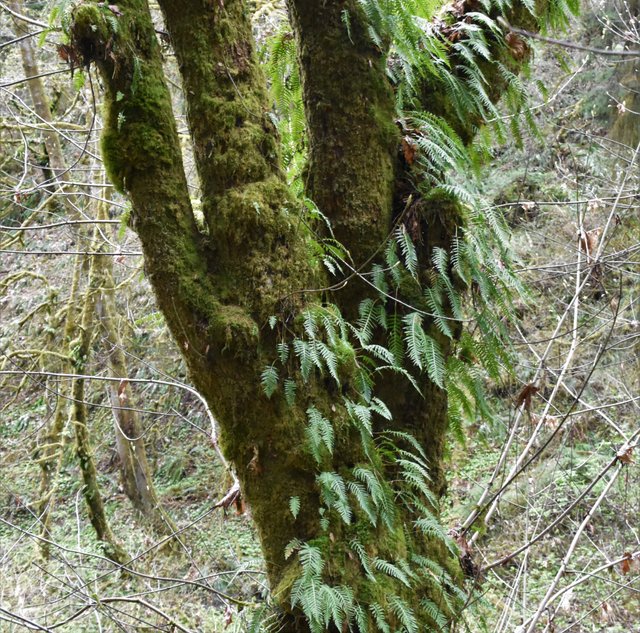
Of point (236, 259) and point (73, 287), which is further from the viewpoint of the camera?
point (73, 287)

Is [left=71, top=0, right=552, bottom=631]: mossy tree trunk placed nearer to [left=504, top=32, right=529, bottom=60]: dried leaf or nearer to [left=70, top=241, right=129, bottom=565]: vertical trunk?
[left=504, top=32, right=529, bottom=60]: dried leaf

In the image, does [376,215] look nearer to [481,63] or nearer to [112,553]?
[481,63]

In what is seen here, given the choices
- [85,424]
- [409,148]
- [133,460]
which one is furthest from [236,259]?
[133,460]

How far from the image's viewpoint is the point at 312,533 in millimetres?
2357

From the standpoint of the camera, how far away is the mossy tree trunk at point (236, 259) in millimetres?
2352

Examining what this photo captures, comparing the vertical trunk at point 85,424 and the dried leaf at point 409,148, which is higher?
the dried leaf at point 409,148

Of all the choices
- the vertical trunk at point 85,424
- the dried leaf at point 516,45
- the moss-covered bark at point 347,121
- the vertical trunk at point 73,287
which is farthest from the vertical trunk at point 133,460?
the dried leaf at point 516,45

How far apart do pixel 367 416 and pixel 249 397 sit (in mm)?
443

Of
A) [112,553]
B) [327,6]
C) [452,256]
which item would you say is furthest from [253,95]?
[112,553]

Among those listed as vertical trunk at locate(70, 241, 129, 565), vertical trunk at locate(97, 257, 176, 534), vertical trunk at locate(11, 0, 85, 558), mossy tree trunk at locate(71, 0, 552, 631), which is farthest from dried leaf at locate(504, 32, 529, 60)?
vertical trunk at locate(97, 257, 176, 534)

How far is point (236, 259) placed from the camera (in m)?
2.46

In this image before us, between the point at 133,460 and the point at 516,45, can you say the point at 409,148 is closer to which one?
the point at 516,45

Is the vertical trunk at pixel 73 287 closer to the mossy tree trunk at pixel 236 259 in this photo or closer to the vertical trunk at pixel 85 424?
the vertical trunk at pixel 85 424

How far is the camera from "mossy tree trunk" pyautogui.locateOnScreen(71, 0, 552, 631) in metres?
2.35
